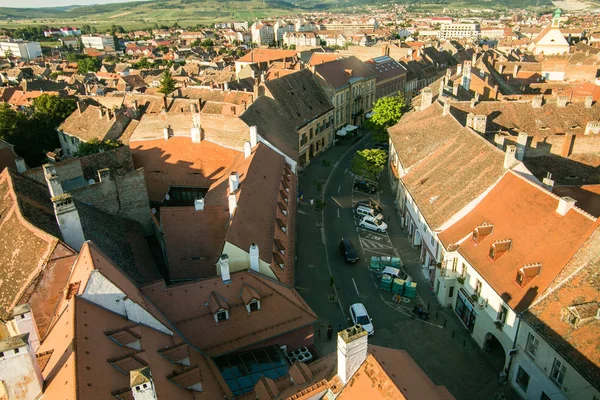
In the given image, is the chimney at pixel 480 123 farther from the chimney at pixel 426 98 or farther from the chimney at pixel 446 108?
the chimney at pixel 426 98

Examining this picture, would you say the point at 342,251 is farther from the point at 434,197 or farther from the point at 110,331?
the point at 110,331

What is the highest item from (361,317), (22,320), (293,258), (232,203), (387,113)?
(22,320)

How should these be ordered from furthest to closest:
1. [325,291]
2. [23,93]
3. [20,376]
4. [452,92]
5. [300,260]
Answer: [23,93]
[452,92]
[300,260]
[325,291]
[20,376]

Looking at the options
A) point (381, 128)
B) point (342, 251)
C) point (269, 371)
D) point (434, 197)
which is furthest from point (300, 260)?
point (381, 128)

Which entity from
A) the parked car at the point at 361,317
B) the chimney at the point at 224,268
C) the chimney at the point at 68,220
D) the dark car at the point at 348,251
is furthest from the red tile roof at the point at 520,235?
the chimney at the point at 68,220

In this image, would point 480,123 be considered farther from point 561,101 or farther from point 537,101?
point 561,101

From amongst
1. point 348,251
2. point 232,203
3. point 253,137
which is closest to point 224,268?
point 232,203
